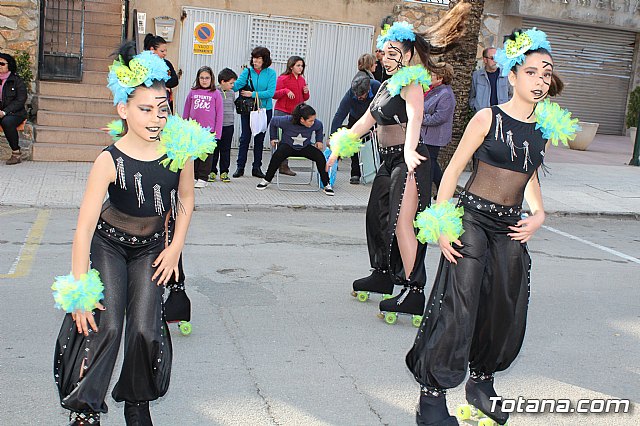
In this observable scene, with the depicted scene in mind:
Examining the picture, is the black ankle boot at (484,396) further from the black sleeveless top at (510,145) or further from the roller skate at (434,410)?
the black sleeveless top at (510,145)

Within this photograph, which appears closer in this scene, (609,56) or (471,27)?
(471,27)

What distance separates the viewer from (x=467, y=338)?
4.45 meters

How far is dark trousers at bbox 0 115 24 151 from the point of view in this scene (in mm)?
12273

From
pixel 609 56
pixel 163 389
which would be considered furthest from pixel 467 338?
pixel 609 56

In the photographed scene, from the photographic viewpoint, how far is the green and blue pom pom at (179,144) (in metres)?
4.15

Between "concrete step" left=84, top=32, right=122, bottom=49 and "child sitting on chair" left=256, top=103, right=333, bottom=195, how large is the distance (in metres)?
4.76

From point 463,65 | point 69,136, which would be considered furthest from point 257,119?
point 463,65

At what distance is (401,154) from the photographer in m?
6.43

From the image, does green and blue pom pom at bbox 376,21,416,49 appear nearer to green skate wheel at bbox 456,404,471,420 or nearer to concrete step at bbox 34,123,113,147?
green skate wheel at bbox 456,404,471,420

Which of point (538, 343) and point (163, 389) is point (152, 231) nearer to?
point (163, 389)

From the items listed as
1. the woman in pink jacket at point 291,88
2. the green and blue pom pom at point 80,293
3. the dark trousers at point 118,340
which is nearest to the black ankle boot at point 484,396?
the dark trousers at point 118,340

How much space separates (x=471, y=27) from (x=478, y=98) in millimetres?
1146

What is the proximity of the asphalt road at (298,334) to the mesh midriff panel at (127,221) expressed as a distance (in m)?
1.13

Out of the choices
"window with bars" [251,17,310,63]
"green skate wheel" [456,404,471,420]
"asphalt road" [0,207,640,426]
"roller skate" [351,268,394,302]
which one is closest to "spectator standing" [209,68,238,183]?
"asphalt road" [0,207,640,426]
